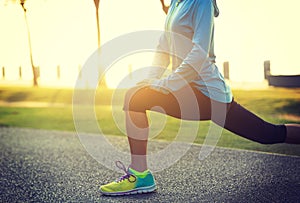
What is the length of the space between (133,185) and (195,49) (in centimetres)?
129

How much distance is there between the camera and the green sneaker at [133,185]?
3.78 metres

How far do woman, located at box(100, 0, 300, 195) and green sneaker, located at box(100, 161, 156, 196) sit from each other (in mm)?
175

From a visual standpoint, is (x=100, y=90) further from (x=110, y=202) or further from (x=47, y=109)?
(x=110, y=202)

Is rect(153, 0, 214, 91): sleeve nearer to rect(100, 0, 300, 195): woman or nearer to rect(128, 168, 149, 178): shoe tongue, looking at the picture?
rect(100, 0, 300, 195): woman

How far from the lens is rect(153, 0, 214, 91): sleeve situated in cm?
315

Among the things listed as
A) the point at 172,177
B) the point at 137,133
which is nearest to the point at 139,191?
the point at 137,133

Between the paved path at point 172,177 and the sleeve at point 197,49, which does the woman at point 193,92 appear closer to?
the sleeve at point 197,49

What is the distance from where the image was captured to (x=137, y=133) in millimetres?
3607

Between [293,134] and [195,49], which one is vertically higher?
[195,49]

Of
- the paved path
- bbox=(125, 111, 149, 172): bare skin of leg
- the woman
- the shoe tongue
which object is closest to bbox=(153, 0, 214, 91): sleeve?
the woman

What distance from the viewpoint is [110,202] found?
3588 mm

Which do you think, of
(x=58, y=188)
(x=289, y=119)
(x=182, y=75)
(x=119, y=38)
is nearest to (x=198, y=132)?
(x=289, y=119)

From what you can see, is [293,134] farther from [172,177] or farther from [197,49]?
[172,177]

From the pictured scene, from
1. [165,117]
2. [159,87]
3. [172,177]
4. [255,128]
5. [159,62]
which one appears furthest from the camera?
[165,117]
